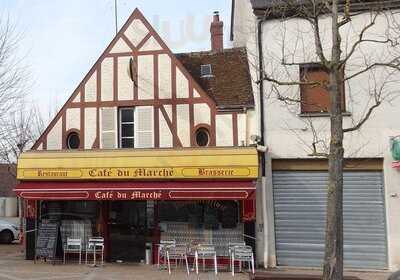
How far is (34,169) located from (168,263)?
4.85 meters

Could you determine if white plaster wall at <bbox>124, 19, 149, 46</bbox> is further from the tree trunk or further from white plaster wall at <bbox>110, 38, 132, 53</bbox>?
the tree trunk

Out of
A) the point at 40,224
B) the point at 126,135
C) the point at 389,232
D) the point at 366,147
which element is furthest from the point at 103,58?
the point at 389,232

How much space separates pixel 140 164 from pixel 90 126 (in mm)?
2442

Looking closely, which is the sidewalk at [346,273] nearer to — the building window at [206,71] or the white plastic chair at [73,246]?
the white plastic chair at [73,246]

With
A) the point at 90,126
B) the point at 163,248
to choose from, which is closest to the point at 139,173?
the point at 163,248

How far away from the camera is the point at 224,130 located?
15.9 m

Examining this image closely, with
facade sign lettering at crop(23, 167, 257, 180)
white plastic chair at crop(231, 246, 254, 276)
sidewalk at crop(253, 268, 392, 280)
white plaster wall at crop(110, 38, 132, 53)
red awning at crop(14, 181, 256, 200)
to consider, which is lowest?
sidewalk at crop(253, 268, 392, 280)

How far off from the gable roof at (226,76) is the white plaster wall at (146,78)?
157cm

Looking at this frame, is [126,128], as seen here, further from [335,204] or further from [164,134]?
[335,204]

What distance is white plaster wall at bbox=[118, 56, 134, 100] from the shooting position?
16.6 m

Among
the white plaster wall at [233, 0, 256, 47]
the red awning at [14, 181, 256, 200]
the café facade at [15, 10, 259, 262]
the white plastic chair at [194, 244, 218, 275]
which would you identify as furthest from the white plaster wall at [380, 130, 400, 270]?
the white plaster wall at [233, 0, 256, 47]

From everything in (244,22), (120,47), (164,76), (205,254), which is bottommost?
(205,254)

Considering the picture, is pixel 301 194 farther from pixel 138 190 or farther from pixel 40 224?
pixel 40 224

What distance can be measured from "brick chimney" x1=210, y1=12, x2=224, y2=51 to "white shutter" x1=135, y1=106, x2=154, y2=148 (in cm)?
640
